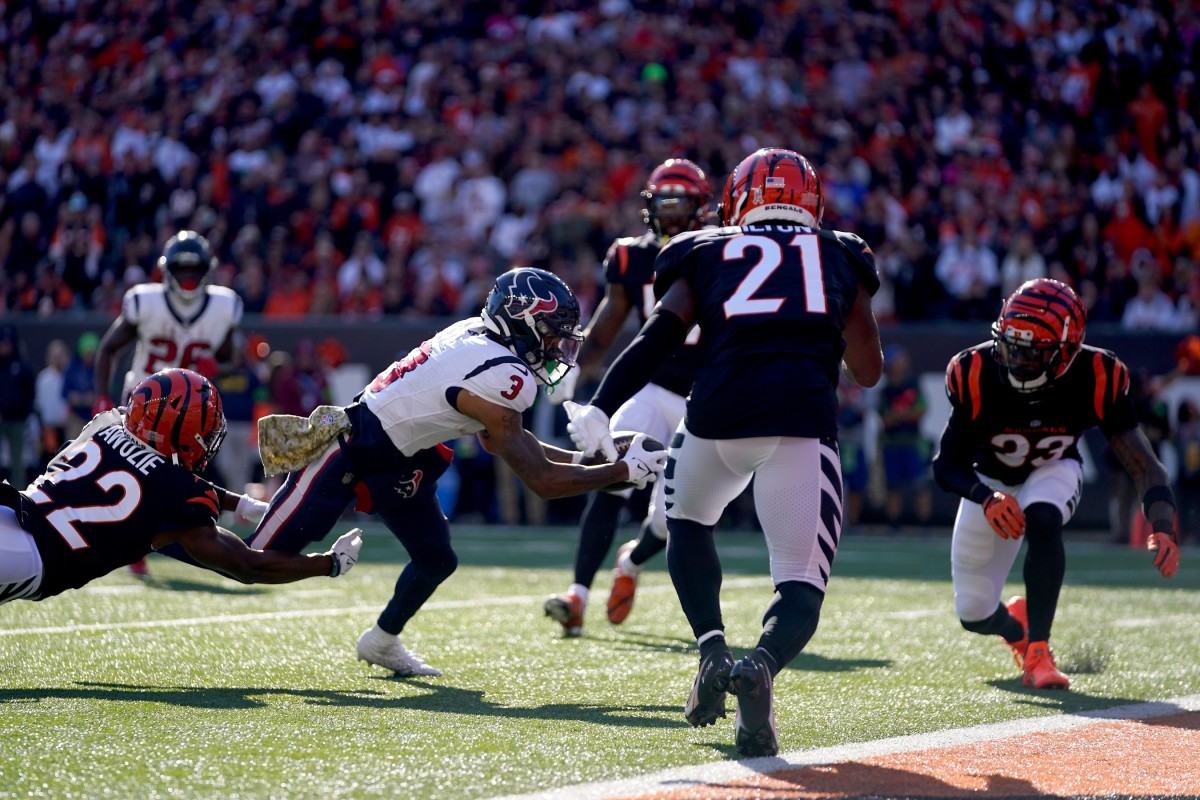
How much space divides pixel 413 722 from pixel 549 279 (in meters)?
1.52

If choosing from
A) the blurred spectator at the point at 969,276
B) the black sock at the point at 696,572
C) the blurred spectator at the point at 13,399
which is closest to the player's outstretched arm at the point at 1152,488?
the black sock at the point at 696,572

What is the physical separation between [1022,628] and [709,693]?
7.26 feet

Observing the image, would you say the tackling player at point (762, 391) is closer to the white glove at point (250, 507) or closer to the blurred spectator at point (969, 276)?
the white glove at point (250, 507)

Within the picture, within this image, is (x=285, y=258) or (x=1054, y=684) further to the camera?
(x=285, y=258)

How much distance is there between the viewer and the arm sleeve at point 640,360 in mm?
4465

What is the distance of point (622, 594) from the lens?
277 inches

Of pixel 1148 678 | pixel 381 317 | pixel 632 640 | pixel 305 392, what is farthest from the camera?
pixel 381 317

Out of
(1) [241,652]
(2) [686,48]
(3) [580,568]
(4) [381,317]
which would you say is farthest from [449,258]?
(1) [241,652]

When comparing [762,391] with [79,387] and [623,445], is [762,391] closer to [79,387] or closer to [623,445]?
[623,445]

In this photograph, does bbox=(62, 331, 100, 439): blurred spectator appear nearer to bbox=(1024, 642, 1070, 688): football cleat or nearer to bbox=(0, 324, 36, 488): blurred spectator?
bbox=(0, 324, 36, 488): blurred spectator

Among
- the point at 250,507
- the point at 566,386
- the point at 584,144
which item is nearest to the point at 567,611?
the point at 566,386

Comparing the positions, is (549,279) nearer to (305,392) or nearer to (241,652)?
(241,652)

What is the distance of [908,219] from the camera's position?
15.1 metres

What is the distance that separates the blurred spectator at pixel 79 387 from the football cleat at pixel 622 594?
886cm
